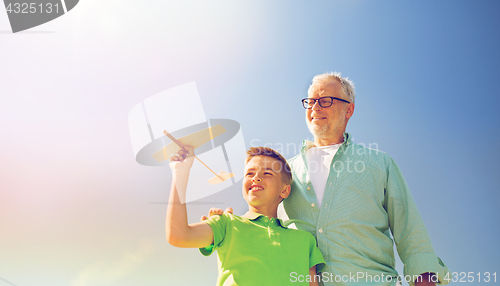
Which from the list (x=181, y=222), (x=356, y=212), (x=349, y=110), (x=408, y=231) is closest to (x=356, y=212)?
(x=356, y=212)

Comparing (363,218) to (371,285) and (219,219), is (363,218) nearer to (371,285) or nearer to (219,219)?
(371,285)

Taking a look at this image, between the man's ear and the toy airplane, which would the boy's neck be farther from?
the man's ear

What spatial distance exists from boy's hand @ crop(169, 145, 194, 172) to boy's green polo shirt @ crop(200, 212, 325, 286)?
51 cm

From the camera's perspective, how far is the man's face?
385cm

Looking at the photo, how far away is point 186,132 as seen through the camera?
117 inches

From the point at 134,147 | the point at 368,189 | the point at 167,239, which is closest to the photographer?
the point at 167,239

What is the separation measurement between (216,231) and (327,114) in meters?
1.95

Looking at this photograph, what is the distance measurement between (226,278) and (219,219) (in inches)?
19.7

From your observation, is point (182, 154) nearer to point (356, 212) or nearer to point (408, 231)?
point (356, 212)

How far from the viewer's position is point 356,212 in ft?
10.3

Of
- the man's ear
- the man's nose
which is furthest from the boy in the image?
the man's ear

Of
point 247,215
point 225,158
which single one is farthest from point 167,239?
point 225,158

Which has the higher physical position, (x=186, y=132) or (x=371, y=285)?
(x=186, y=132)

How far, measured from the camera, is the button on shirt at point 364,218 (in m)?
2.92
